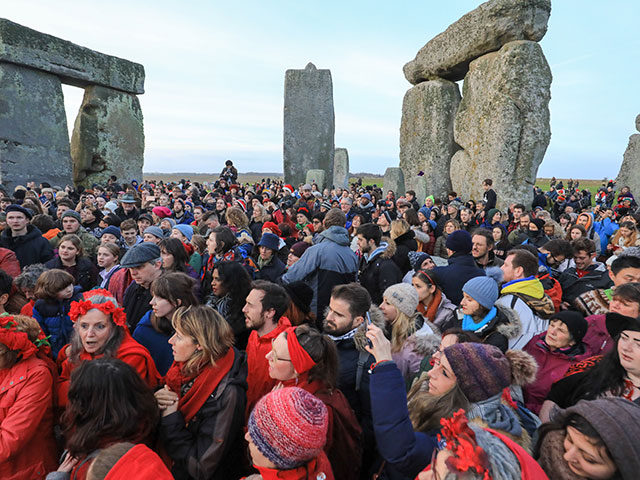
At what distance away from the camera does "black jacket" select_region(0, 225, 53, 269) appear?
470cm

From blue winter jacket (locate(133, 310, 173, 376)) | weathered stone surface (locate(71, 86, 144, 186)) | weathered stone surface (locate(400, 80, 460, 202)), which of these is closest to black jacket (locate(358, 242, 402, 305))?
blue winter jacket (locate(133, 310, 173, 376))

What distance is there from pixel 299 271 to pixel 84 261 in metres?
2.35

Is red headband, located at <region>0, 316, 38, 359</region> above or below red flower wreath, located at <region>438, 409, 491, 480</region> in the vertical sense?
below

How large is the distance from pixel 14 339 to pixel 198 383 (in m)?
1.02

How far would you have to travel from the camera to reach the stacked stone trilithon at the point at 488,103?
9625mm

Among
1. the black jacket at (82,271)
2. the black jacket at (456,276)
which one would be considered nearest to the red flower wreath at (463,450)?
the black jacket at (456,276)

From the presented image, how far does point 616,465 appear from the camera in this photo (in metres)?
1.19

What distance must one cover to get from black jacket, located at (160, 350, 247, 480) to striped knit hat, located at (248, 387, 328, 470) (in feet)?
1.72

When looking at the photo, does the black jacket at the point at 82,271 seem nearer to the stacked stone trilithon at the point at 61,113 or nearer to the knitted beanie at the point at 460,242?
the knitted beanie at the point at 460,242

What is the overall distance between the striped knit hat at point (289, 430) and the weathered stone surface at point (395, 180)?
467 inches

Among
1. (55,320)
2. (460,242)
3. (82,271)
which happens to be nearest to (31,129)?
(82,271)

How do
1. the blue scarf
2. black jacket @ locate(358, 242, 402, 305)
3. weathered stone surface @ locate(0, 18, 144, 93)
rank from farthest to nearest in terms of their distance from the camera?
weathered stone surface @ locate(0, 18, 144, 93)
black jacket @ locate(358, 242, 402, 305)
the blue scarf

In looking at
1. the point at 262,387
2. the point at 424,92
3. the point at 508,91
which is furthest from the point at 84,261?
the point at 424,92

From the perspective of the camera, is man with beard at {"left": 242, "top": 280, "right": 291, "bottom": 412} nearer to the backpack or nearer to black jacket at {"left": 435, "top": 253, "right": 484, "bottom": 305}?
the backpack
